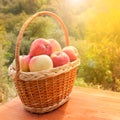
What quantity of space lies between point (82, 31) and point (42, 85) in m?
0.63

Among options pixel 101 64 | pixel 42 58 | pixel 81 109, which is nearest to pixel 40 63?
pixel 42 58

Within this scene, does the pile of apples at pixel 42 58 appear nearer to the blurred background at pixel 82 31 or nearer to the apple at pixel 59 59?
the apple at pixel 59 59

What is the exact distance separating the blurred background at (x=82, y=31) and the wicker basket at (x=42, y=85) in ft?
1.56

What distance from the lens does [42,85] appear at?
829 mm

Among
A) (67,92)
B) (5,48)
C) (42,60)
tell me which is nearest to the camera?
(42,60)

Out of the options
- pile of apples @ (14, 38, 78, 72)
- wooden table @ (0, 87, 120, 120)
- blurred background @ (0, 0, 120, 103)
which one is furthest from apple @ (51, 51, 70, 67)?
blurred background @ (0, 0, 120, 103)

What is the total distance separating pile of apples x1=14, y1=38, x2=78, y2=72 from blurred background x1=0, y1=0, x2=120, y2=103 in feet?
1.57

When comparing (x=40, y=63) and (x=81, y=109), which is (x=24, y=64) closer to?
(x=40, y=63)

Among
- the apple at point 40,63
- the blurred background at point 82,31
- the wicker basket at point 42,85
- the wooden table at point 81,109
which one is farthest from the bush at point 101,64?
the apple at point 40,63

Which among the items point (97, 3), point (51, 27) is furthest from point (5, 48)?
point (97, 3)

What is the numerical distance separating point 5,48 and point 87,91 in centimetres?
59

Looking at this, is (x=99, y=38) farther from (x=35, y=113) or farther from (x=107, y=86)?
(x=35, y=113)

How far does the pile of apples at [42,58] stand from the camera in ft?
2.70

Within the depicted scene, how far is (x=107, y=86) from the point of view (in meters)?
1.38
